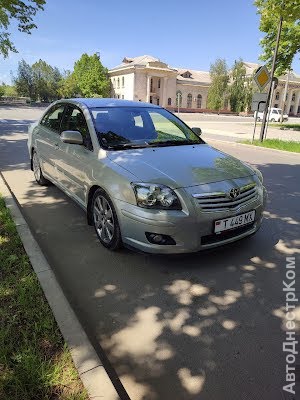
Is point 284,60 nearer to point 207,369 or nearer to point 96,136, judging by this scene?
point 96,136

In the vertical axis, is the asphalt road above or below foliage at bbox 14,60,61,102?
below

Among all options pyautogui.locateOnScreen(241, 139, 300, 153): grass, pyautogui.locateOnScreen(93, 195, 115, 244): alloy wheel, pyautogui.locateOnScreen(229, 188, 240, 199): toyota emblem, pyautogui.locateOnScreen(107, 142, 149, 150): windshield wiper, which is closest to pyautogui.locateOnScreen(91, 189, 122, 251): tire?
pyautogui.locateOnScreen(93, 195, 115, 244): alloy wheel

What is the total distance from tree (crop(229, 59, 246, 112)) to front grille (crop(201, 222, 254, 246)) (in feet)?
209

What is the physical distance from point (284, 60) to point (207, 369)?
25.1 metres

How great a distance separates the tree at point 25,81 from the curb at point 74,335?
Answer: 265 feet

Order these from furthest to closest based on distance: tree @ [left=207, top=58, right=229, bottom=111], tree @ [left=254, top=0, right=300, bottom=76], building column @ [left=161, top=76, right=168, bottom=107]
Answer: building column @ [left=161, top=76, right=168, bottom=107] < tree @ [left=207, top=58, right=229, bottom=111] < tree @ [left=254, top=0, right=300, bottom=76]

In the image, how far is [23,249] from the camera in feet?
12.0

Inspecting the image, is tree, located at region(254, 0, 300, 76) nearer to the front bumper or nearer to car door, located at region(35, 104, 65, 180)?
car door, located at region(35, 104, 65, 180)

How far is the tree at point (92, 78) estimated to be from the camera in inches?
2638

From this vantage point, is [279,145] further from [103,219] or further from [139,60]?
[139,60]

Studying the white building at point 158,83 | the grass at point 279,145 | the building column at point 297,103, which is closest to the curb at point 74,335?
the grass at point 279,145

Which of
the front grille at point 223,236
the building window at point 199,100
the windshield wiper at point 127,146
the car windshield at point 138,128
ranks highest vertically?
the building window at point 199,100

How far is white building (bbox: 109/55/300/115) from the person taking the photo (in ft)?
224

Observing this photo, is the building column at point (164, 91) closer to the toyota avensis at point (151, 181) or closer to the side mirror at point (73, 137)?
the toyota avensis at point (151, 181)
